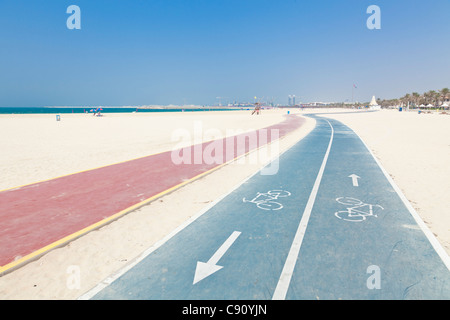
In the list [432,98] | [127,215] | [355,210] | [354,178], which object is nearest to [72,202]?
[127,215]

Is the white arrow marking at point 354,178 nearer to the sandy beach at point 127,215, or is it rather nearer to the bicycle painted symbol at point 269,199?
the sandy beach at point 127,215

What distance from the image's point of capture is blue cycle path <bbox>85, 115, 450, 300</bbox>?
3738mm

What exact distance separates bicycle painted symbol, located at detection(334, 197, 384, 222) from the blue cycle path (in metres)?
0.02

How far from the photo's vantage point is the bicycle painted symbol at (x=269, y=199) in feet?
22.7

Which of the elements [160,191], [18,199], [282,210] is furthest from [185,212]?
[18,199]

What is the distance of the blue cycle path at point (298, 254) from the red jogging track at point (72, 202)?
6.97 feet

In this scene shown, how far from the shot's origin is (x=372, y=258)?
4.53m

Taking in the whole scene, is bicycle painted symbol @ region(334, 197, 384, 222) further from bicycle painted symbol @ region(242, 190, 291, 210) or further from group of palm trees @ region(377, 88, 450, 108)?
group of palm trees @ region(377, 88, 450, 108)

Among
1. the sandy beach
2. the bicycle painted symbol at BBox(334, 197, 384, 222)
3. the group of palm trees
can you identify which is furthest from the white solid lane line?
the group of palm trees

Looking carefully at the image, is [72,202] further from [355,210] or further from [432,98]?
[432,98]

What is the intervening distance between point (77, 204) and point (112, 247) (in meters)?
2.79

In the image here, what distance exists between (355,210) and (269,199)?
2275 mm
